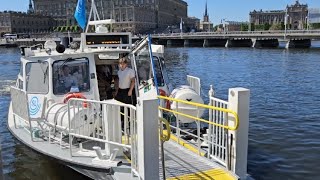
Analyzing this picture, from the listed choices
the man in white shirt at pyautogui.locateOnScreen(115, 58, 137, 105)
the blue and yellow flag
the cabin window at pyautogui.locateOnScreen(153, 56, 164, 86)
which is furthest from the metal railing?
the blue and yellow flag

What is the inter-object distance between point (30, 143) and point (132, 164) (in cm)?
407

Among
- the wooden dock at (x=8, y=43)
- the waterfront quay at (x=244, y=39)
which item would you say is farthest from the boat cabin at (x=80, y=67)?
the wooden dock at (x=8, y=43)

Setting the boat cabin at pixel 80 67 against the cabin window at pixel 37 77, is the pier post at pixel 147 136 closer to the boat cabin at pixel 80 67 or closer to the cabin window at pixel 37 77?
the boat cabin at pixel 80 67

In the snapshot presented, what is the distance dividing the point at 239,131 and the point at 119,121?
8.55 ft

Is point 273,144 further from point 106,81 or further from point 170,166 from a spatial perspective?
point 170,166

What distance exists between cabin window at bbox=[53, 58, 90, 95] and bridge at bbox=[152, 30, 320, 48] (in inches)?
2992

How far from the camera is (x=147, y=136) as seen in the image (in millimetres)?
6734

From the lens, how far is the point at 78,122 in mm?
9031

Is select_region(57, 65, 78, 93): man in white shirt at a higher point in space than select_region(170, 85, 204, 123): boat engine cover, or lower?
higher

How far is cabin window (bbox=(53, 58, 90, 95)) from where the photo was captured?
451 inches

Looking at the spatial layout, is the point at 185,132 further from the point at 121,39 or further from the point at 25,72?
the point at 25,72

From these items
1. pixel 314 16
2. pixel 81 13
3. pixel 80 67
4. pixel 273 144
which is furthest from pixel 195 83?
pixel 314 16

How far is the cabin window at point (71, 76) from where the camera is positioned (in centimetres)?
1145

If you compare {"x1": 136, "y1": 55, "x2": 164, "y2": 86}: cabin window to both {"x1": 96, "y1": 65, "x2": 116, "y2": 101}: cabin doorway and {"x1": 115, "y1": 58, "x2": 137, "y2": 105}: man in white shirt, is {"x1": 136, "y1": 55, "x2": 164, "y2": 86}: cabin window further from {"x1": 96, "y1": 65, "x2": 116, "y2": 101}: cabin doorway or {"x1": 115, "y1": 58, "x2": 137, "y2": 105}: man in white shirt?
{"x1": 96, "y1": 65, "x2": 116, "y2": 101}: cabin doorway
